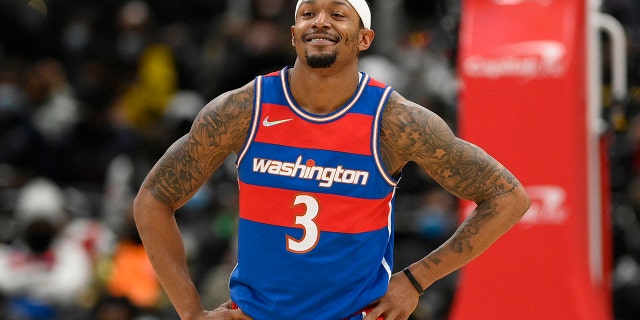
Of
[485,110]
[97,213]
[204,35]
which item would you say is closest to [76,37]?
[204,35]

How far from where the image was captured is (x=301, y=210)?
183 inches

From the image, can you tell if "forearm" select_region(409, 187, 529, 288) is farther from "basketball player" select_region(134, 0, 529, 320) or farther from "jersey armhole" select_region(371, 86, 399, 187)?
"jersey armhole" select_region(371, 86, 399, 187)

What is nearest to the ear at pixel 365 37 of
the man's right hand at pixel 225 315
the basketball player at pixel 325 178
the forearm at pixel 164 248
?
the basketball player at pixel 325 178

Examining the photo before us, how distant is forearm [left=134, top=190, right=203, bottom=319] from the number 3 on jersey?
0.56m

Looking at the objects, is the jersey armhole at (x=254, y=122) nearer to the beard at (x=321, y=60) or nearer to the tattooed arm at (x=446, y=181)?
the beard at (x=321, y=60)

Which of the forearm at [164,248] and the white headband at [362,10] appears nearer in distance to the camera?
the white headband at [362,10]

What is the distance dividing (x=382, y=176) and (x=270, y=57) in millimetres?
7270

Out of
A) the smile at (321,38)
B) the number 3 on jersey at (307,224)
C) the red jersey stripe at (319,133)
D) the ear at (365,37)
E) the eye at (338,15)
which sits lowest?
the number 3 on jersey at (307,224)

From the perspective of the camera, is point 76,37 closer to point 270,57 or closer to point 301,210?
point 270,57

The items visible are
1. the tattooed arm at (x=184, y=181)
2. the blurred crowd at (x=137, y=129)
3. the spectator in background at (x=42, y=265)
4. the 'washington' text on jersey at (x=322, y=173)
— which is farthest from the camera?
the spectator in background at (x=42, y=265)

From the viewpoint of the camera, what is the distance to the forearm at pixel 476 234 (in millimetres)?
4824

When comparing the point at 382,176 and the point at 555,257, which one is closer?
the point at 382,176

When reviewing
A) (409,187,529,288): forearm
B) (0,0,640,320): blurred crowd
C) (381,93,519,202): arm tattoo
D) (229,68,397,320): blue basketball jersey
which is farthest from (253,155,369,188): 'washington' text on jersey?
(0,0,640,320): blurred crowd

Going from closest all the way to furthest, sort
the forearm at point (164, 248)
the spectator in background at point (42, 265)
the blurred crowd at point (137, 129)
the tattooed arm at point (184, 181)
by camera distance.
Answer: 1. the tattooed arm at point (184, 181)
2. the forearm at point (164, 248)
3. the blurred crowd at point (137, 129)
4. the spectator in background at point (42, 265)
